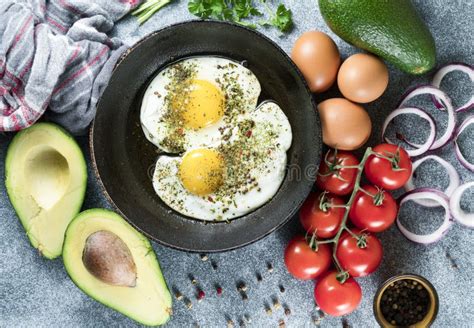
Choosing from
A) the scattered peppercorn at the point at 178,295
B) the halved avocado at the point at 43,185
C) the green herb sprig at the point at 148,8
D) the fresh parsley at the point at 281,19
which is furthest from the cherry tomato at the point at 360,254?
the green herb sprig at the point at 148,8

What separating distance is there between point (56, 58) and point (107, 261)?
0.56 meters

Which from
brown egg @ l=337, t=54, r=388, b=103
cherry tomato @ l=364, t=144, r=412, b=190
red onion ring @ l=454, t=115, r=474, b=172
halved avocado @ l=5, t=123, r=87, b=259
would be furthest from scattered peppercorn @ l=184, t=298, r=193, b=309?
red onion ring @ l=454, t=115, r=474, b=172

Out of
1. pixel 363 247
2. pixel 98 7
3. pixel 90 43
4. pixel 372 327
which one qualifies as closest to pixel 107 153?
pixel 90 43

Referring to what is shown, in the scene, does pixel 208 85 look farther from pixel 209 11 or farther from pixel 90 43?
pixel 90 43

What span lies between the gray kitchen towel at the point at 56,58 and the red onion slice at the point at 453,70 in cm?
88

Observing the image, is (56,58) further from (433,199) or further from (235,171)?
(433,199)

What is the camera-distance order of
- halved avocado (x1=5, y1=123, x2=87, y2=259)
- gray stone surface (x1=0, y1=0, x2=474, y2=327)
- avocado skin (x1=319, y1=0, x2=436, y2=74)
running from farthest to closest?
gray stone surface (x1=0, y1=0, x2=474, y2=327)
halved avocado (x1=5, y1=123, x2=87, y2=259)
avocado skin (x1=319, y1=0, x2=436, y2=74)

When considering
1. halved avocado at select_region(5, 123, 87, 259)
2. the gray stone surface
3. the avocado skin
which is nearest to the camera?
the avocado skin

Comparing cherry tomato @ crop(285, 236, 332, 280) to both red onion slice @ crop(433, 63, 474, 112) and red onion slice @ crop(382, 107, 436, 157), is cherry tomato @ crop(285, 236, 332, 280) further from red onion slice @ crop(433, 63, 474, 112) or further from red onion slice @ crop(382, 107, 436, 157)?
red onion slice @ crop(433, 63, 474, 112)

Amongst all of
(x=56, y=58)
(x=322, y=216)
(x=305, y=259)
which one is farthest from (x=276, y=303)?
(x=56, y=58)

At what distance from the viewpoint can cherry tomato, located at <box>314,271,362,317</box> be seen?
62.6 inches

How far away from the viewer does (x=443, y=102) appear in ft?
5.48

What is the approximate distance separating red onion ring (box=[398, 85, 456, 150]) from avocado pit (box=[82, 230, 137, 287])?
866 mm

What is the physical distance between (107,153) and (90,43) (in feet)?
1.01
